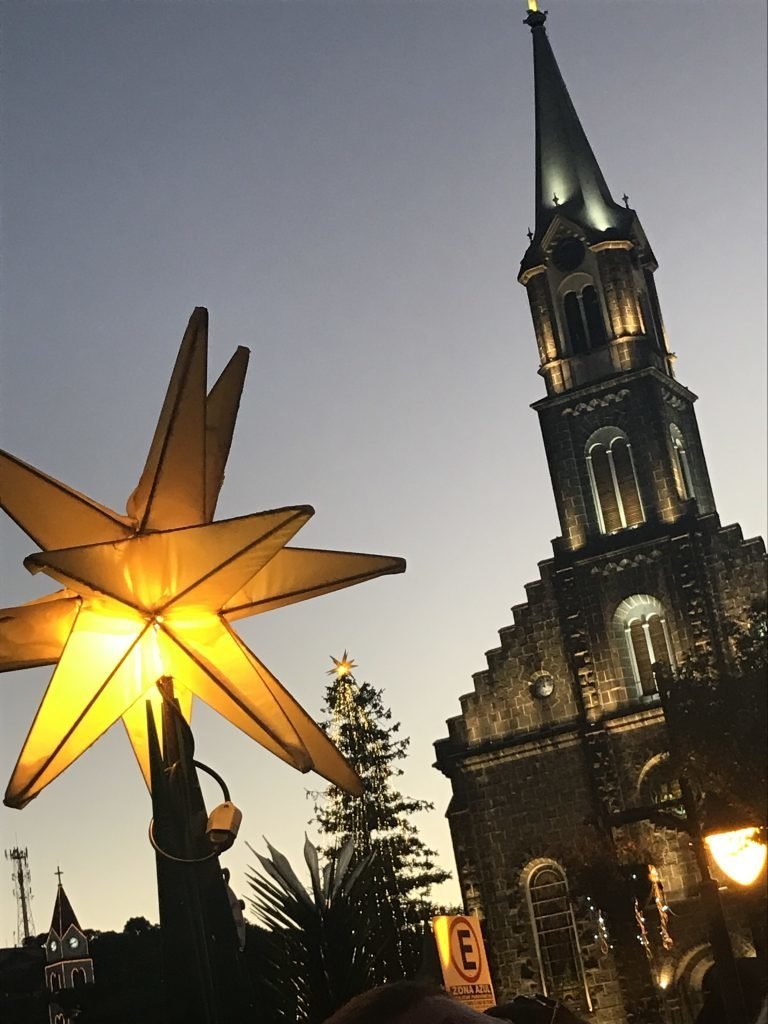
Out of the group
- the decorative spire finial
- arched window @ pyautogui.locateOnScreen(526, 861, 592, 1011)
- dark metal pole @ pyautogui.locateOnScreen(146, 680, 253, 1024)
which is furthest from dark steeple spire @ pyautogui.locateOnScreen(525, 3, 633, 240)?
dark metal pole @ pyautogui.locateOnScreen(146, 680, 253, 1024)

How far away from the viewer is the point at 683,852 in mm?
35500

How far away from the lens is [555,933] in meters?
36.2

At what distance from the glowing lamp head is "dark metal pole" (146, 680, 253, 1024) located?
17.9 ft

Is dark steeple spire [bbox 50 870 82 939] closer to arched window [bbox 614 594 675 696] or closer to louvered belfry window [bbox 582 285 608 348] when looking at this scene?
arched window [bbox 614 594 675 696]

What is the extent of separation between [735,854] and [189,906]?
5.85 m

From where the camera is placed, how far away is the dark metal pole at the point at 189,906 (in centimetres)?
534

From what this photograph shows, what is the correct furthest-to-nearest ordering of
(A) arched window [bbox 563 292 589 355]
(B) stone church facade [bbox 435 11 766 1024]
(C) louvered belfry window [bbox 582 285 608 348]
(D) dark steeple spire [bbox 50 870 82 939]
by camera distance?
1. (D) dark steeple spire [bbox 50 870 82 939]
2. (A) arched window [bbox 563 292 589 355]
3. (C) louvered belfry window [bbox 582 285 608 348]
4. (B) stone church facade [bbox 435 11 766 1024]

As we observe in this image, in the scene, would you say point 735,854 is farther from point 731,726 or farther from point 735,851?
point 731,726

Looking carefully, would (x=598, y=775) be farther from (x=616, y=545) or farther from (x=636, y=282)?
(x=636, y=282)

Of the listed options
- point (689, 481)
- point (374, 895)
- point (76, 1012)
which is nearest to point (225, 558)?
point (374, 895)

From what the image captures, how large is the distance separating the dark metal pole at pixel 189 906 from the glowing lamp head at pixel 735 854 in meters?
5.46

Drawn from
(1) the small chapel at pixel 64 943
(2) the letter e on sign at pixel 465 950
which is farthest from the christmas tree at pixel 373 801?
(2) the letter e on sign at pixel 465 950

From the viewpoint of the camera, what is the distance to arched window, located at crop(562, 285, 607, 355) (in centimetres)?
4100

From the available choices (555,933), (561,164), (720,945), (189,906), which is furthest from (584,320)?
(189,906)
